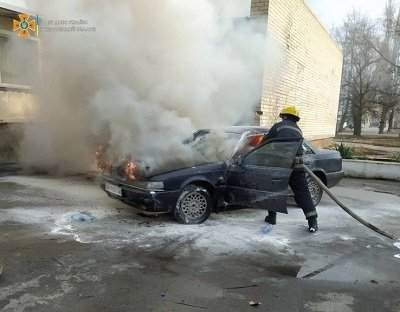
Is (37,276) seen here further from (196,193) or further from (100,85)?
(100,85)

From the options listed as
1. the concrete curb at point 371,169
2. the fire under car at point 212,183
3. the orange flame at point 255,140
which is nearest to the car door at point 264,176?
the fire under car at point 212,183

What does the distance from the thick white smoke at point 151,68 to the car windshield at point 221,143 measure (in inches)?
11.1

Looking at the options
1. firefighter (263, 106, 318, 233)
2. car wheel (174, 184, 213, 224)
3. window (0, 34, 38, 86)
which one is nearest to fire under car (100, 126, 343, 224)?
car wheel (174, 184, 213, 224)

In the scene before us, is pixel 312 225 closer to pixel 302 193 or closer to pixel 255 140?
pixel 302 193

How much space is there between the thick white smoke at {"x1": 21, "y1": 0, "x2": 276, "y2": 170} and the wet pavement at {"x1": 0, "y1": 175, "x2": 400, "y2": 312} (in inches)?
44.7

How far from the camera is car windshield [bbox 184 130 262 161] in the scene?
17.8ft

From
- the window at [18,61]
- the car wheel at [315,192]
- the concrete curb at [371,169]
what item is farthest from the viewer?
the concrete curb at [371,169]

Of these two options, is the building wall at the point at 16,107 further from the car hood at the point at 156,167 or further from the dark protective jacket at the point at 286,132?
the dark protective jacket at the point at 286,132

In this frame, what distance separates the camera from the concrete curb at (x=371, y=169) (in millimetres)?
9953

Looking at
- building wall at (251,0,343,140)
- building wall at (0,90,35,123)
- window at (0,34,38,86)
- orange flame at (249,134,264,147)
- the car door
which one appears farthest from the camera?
window at (0,34,38,86)

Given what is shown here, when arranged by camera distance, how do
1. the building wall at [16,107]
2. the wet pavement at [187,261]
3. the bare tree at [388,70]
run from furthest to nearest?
1. the bare tree at [388,70]
2. the building wall at [16,107]
3. the wet pavement at [187,261]

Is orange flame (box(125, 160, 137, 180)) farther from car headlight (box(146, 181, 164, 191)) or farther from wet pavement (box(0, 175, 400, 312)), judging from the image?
wet pavement (box(0, 175, 400, 312))

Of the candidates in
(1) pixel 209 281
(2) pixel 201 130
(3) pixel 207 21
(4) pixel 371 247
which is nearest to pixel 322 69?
(3) pixel 207 21

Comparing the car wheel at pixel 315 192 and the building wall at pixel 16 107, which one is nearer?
the car wheel at pixel 315 192
